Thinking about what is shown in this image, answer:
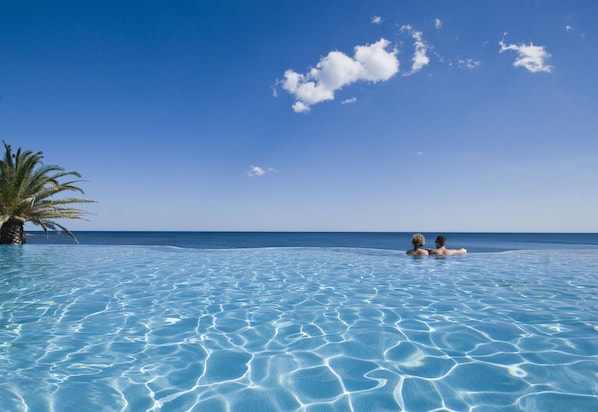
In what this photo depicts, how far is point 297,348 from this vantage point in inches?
138

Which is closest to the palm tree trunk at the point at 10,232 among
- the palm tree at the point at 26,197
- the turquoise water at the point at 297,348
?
the palm tree at the point at 26,197

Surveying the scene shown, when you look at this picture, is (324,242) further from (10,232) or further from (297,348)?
(297,348)

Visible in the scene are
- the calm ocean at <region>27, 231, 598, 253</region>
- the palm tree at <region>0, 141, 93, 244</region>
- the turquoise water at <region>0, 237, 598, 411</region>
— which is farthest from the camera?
the calm ocean at <region>27, 231, 598, 253</region>

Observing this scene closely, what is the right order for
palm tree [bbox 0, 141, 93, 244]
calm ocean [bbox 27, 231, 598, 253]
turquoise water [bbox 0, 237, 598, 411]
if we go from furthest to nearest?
calm ocean [bbox 27, 231, 598, 253], palm tree [bbox 0, 141, 93, 244], turquoise water [bbox 0, 237, 598, 411]

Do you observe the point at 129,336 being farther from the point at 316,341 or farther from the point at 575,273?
the point at 575,273

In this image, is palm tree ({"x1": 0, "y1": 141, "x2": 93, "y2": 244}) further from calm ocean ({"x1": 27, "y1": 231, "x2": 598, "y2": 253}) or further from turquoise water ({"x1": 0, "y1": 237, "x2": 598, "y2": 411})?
turquoise water ({"x1": 0, "y1": 237, "x2": 598, "y2": 411})

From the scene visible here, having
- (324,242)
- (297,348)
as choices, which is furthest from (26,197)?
(324,242)

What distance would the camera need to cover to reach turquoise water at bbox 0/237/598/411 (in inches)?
101

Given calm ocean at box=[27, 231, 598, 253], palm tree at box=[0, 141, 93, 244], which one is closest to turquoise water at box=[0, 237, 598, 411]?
palm tree at box=[0, 141, 93, 244]

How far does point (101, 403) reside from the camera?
8.16ft

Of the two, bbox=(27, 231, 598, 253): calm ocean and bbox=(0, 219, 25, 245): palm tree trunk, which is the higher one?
bbox=(0, 219, 25, 245): palm tree trunk

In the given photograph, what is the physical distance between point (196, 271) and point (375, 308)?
5715mm

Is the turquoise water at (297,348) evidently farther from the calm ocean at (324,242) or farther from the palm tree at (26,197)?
the calm ocean at (324,242)

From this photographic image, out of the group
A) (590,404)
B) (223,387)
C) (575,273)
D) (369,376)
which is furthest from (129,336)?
(575,273)
